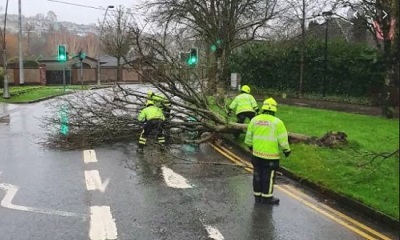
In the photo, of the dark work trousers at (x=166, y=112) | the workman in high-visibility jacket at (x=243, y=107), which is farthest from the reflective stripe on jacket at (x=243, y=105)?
the dark work trousers at (x=166, y=112)

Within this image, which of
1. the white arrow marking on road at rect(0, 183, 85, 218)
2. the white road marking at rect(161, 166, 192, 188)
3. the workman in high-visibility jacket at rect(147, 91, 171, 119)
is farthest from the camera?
the workman in high-visibility jacket at rect(147, 91, 171, 119)

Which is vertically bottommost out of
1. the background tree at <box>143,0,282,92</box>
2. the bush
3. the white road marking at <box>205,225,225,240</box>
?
the white road marking at <box>205,225,225,240</box>

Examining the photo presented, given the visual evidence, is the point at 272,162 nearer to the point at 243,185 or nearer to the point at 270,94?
the point at 243,185

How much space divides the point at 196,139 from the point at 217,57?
1615 cm

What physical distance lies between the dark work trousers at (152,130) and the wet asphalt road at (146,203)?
64 centimetres

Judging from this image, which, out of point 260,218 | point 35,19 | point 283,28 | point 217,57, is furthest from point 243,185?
point 35,19

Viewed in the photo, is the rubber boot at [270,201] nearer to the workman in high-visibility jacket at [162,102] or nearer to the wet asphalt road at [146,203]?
the wet asphalt road at [146,203]

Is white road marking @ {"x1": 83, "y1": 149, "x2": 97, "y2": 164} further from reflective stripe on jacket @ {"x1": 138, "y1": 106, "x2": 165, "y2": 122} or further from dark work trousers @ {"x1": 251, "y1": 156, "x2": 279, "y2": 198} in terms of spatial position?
dark work trousers @ {"x1": 251, "y1": 156, "x2": 279, "y2": 198}

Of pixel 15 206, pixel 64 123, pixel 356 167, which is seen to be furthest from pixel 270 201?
pixel 64 123

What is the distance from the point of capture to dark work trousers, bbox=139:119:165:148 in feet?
41.7

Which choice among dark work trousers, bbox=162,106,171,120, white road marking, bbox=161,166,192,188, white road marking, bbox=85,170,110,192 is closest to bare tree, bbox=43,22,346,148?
dark work trousers, bbox=162,106,171,120

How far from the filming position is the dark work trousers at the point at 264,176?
776 centimetres

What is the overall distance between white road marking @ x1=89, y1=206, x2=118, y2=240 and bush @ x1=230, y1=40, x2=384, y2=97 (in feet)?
57.1

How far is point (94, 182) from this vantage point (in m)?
9.21
